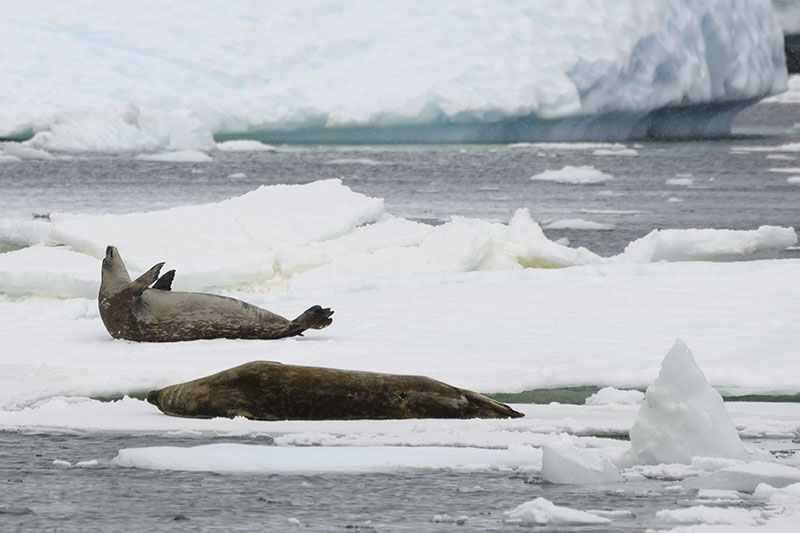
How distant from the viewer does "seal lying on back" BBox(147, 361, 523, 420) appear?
510 centimetres

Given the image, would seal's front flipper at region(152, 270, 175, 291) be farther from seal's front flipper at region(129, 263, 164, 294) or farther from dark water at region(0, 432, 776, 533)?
dark water at region(0, 432, 776, 533)

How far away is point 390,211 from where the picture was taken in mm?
19500

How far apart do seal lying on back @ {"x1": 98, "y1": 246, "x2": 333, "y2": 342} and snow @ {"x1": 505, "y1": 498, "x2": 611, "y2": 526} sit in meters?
3.42

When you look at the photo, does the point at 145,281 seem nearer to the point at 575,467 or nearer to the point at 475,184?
the point at 575,467

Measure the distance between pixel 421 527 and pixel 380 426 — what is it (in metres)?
1.49

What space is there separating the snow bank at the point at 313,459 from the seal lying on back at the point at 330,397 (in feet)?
2.14

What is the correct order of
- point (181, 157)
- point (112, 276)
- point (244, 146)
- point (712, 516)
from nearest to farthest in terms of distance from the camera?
point (712, 516)
point (112, 276)
point (181, 157)
point (244, 146)

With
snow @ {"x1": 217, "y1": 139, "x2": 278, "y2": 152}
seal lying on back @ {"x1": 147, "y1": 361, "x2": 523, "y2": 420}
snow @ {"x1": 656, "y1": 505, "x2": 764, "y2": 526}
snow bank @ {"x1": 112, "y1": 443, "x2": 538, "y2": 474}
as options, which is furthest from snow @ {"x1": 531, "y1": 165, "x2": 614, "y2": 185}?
snow @ {"x1": 656, "y1": 505, "x2": 764, "y2": 526}

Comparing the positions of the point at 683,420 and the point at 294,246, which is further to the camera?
the point at 294,246

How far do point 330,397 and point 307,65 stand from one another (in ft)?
80.4

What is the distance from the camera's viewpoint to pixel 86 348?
6.92 meters

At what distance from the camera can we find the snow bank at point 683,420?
161 inches

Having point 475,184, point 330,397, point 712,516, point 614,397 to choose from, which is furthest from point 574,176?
point 712,516

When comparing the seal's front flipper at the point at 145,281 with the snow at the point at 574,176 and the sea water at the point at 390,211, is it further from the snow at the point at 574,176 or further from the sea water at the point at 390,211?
the snow at the point at 574,176
